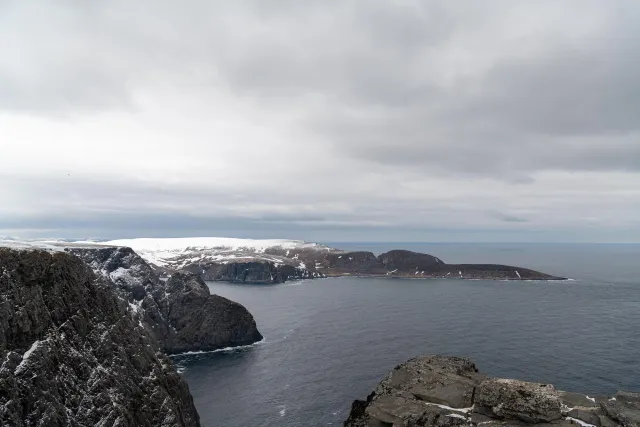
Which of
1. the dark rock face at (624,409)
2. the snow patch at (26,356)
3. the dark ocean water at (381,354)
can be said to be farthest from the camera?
the dark ocean water at (381,354)

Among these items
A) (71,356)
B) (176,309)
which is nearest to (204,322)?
(176,309)

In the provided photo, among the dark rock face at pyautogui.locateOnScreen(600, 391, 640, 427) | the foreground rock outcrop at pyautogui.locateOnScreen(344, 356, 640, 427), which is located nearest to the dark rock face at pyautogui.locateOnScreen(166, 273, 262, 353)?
the foreground rock outcrop at pyautogui.locateOnScreen(344, 356, 640, 427)

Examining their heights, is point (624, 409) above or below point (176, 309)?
above

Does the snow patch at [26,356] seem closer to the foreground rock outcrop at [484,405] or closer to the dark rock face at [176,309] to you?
the foreground rock outcrop at [484,405]

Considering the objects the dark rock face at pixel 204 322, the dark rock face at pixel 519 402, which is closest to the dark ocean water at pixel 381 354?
the dark rock face at pixel 204 322

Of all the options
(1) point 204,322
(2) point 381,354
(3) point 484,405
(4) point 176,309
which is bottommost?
(2) point 381,354

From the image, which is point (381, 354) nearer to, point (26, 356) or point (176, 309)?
point (176, 309)
